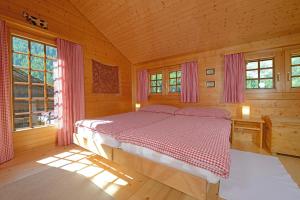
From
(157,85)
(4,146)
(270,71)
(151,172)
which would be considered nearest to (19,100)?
(4,146)

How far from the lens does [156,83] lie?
13.9 feet

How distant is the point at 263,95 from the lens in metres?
2.80

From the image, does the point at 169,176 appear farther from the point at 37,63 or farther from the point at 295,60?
the point at 295,60

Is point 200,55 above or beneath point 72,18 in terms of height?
beneath

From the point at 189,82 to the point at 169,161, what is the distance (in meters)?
2.55

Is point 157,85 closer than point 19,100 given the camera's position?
No

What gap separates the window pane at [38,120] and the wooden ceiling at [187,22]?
2.46 meters

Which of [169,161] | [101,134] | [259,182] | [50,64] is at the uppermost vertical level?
[50,64]

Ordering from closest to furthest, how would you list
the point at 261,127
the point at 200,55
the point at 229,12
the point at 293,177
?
the point at 293,177 < the point at 229,12 < the point at 261,127 < the point at 200,55

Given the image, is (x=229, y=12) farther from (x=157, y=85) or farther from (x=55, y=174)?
(x=55, y=174)

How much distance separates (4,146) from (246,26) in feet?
14.6

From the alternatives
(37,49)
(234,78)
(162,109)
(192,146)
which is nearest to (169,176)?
(192,146)

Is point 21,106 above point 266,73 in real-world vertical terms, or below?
below

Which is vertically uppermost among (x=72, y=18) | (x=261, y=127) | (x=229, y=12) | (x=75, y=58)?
(x=72, y=18)
